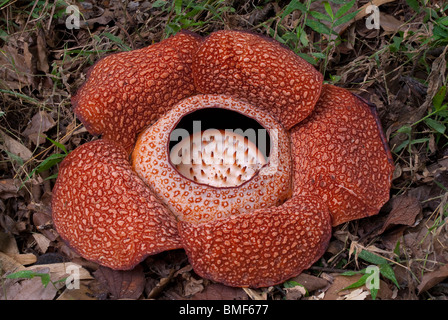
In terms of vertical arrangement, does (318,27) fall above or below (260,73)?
above

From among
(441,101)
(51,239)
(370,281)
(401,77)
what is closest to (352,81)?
(401,77)

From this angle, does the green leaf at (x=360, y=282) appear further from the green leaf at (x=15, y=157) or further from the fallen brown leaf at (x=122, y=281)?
the green leaf at (x=15, y=157)

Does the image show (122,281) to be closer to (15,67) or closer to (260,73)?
(260,73)

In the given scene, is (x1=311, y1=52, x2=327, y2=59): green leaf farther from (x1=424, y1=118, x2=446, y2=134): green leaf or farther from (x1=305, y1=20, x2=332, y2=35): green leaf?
(x1=424, y1=118, x2=446, y2=134): green leaf

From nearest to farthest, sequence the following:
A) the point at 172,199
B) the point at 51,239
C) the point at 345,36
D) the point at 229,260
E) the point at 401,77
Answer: the point at 229,260 → the point at 172,199 → the point at 51,239 → the point at 401,77 → the point at 345,36

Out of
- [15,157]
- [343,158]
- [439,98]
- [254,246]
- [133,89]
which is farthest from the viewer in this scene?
[15,157]

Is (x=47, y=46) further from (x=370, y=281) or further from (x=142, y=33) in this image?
(x=370, y=281)

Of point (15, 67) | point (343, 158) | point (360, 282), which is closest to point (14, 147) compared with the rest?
point (15, 67)
